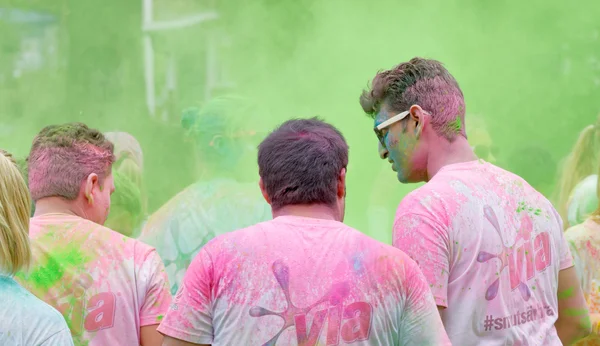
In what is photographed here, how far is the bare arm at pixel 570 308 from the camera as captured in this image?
2275 millimetres

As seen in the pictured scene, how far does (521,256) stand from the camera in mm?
2117

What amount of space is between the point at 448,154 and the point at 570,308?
0.54m

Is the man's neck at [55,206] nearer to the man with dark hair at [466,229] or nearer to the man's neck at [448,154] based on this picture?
the man with dark hair at [466,229]

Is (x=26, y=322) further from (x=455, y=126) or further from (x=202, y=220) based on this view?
(x=202, y=220)

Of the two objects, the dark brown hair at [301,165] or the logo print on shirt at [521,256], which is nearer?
the dark brown hair at [301,165]

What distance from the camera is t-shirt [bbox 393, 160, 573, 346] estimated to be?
6.63 ft

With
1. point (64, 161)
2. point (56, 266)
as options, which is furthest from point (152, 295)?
point (64, 161)

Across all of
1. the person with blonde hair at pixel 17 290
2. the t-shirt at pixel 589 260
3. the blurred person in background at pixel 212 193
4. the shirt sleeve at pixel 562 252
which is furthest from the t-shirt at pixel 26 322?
the blurred person in background at pixel 212 193

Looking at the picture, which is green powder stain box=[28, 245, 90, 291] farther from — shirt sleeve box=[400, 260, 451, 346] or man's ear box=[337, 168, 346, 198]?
shirt sleeve box=[400, 260, 451, 346]

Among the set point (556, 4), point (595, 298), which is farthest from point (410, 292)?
point (556, 4)

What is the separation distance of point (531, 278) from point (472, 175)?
299 millimetres

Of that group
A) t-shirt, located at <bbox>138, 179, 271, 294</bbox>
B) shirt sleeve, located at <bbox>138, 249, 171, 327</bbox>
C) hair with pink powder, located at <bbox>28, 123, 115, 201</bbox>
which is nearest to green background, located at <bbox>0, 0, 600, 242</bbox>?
t-shirt, located at <bbox>138, 179, 271, 294</bbox>

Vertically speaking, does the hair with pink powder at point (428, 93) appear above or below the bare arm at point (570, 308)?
above

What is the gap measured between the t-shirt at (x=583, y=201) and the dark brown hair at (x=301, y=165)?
236 cm
